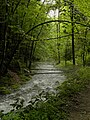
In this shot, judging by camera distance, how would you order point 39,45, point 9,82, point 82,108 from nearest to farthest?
point 82,108 < point 9,82 < point 39,45

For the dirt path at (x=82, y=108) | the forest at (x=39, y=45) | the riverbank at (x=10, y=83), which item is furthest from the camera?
the riverbank at (x=10, y=83)

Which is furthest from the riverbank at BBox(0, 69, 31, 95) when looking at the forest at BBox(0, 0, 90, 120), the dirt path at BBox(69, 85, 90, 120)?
the dirt path at BBox(69, 85, 90, 120)

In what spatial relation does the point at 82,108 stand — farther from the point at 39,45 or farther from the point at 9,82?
the point at 39,45

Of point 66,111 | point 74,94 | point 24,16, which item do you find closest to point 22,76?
point 24,16

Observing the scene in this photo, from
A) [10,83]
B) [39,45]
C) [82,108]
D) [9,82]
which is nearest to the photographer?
[82,108]

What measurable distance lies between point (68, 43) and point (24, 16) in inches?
509

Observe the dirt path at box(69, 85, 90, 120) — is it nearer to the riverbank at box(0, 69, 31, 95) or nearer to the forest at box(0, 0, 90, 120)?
the forest at box(0, 0, 90, 120)

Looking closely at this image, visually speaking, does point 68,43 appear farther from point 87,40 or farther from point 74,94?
point 74,94

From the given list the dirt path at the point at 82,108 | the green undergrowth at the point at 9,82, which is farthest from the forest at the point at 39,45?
the dirt path at the point at 82,108

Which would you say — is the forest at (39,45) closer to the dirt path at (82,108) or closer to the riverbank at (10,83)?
the riverbank at (10,83)

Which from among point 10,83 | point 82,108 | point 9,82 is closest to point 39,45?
point 9,82

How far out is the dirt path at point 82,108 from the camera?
779 centimetres

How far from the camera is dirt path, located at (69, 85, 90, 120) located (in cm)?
779

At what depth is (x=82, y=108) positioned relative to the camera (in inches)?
351
